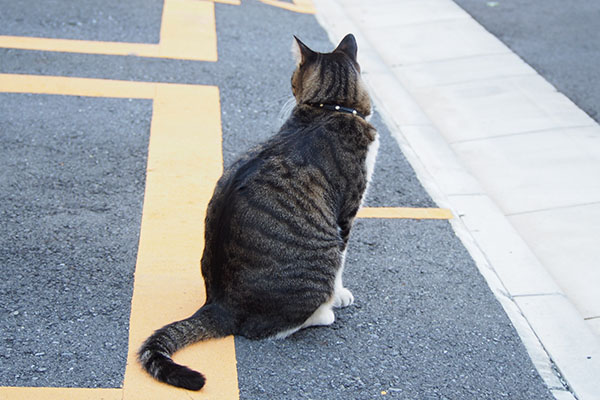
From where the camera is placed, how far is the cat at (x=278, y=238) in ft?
10.7

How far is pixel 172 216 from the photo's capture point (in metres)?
4.43

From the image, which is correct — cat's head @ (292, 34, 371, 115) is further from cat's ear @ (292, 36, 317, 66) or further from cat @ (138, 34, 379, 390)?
cat @ (138, 34, 379, 390)

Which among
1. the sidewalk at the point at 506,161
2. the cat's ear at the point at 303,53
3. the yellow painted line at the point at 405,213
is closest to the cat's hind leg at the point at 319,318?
the sidewalk at the point at 506,161

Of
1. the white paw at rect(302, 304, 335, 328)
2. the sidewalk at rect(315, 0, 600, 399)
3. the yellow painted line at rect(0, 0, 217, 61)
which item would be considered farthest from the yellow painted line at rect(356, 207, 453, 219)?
the yellow painted line at rect(0, 0, 217, 61)

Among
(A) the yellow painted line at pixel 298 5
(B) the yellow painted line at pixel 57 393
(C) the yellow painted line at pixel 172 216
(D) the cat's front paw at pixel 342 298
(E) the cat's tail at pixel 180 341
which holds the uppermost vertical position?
(E) the cat's tail at pixel 180 341

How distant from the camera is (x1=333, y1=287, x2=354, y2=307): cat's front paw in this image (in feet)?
12.2

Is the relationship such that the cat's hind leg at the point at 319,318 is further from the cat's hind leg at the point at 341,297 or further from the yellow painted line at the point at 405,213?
the yellow painted line at the point at 405,213

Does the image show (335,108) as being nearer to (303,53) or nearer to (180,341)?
(303,53)

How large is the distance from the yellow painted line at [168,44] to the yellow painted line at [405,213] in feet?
9.10

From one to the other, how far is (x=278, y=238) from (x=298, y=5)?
19.8 feet

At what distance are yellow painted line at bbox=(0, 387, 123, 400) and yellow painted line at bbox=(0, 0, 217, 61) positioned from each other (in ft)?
13.9

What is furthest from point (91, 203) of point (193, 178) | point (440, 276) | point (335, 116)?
point (440, 276)

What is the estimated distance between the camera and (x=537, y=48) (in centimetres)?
777

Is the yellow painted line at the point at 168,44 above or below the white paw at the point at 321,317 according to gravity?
below
